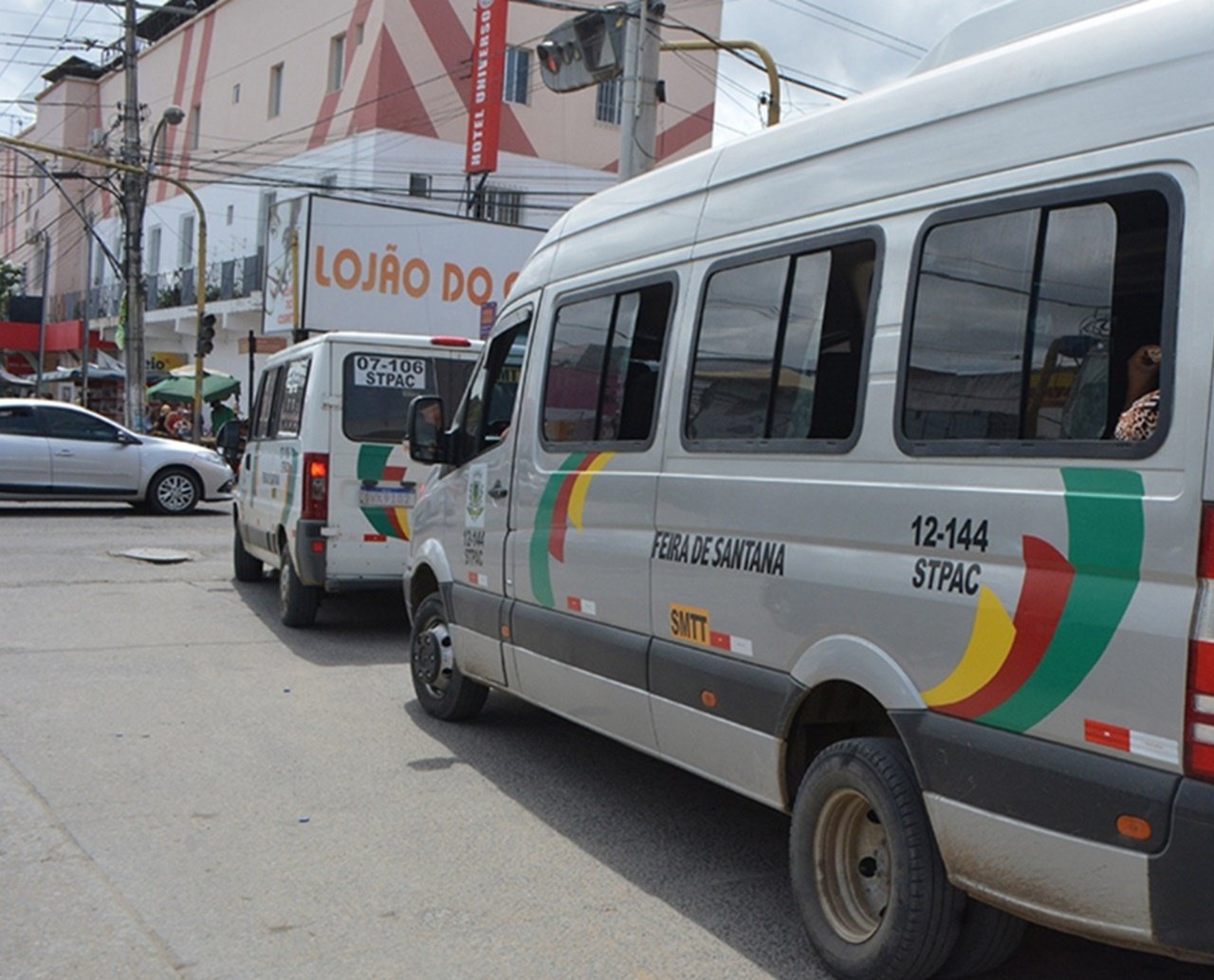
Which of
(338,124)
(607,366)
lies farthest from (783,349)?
(338,124)

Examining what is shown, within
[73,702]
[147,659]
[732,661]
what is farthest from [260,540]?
[732,661]

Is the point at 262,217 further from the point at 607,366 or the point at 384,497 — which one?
the point at 607,366

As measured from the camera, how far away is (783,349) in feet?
15.2

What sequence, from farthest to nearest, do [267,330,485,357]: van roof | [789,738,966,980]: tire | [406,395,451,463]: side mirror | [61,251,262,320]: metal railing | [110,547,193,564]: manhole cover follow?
[61,251,262,320]: metal railing → [110,547,193,564]: manhole cover → [267,330,485,357]: van roof → [406,395,451,463]: side mirror → [789,738,966,980]: tire

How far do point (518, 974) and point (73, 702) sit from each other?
176 inches

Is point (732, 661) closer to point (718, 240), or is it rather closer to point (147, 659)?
point (718, 240)

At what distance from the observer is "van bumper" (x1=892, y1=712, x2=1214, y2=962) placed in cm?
311

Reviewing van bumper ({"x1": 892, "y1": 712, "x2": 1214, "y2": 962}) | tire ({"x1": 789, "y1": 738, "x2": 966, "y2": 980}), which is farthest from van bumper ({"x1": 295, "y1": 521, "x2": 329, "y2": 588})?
van bumper ({"x1": 892, "y1": 712, "x2": 1214, "y2": 962})

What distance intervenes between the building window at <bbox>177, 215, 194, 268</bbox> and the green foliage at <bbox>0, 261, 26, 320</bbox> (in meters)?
22.7

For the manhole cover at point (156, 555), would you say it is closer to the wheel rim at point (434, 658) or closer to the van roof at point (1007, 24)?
the wheel rim at point (434, 658)

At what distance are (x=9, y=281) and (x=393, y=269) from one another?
151 ft

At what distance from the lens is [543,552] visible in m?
6.07

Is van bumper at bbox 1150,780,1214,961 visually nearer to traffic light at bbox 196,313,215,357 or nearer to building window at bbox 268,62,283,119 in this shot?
traffic light at bbox 196,313,215,357

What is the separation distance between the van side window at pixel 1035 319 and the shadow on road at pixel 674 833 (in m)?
1.74
